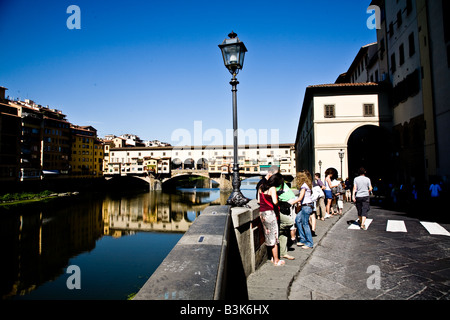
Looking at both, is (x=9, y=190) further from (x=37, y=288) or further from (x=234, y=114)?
A: (x=234, y=114)

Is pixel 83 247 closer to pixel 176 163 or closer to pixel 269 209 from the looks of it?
pixel 269 209

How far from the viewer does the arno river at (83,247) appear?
11.9m

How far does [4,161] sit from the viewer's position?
40000 millimetres

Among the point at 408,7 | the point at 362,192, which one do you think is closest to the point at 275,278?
the point at 362,192

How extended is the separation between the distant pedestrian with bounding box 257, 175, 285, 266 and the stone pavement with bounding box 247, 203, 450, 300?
1.95 feet

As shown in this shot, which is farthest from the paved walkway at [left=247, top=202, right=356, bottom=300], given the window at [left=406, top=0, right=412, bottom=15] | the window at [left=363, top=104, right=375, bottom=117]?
the window at [left=363, top=104, right=375, bottom=117]

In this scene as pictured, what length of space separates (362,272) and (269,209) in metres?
1.76

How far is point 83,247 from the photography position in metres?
18.7

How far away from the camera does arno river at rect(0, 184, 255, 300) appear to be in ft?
38.9

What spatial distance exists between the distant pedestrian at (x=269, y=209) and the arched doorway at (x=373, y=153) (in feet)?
63.7

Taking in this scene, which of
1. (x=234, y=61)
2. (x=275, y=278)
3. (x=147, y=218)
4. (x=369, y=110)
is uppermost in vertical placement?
(x=369, y=110)

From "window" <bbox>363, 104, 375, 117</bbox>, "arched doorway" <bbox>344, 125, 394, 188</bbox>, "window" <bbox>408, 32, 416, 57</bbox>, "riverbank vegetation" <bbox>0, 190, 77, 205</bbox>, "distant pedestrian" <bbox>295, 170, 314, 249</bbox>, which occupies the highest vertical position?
"window" <bbox>408, 32, 416, 57</bbox>

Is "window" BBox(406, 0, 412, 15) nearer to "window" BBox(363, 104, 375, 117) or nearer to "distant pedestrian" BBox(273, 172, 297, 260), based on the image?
"window" BBox(363, 104, 375, 117)
